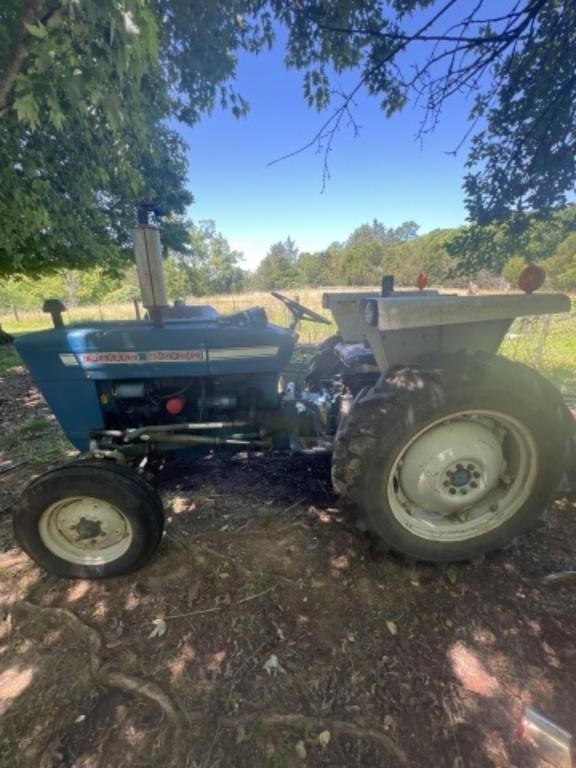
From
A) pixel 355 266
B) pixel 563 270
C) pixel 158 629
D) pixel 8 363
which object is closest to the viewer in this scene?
pixel 158 629

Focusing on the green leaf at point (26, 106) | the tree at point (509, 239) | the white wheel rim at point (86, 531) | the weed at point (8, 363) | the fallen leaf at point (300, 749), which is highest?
the green leaf at point (26, 106)

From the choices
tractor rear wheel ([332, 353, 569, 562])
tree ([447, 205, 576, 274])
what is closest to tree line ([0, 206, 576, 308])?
tree ([447, 205, 576, 274])

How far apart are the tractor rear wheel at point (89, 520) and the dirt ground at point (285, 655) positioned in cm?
13

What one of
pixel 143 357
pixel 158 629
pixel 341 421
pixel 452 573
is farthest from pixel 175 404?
pixel 452 573

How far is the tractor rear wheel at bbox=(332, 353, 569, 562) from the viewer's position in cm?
172

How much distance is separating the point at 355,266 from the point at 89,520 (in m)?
52.5

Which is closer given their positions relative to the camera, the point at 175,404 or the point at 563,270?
the point at 175,404

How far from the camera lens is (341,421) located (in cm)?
194

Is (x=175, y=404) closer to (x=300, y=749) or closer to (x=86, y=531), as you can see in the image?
(x=86, y=531)

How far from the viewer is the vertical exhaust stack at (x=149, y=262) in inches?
72.2

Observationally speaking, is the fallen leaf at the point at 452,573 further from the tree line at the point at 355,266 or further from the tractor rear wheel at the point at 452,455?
the tree line at the point at 355,266

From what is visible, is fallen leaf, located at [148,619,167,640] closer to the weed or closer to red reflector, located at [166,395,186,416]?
red reflector, located at [166,395,186,416]

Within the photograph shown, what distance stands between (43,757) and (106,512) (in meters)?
0.90

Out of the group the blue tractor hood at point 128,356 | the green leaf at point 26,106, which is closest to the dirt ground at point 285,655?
the blue tractor hood at point 128,356
